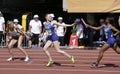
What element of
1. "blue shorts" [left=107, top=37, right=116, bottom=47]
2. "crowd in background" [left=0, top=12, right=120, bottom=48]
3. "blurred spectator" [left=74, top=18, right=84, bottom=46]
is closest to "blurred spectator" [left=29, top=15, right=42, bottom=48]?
"crowd in background" [left=0, top=12, right=120, bottom=48]

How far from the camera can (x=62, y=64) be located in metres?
17.2

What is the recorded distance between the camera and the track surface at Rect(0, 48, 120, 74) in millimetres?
15516

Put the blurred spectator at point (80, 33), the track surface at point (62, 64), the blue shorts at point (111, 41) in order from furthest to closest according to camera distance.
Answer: the blurred spectator at point (80, 33) < the track surface at point (62, 64) < the blue shorts at point (111, 41)

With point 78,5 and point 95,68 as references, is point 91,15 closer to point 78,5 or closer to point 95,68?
point 78,5

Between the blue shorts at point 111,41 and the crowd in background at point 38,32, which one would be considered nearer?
the blue shorts at point 111,41

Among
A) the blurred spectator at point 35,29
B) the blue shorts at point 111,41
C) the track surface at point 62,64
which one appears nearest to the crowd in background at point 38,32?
the blurred spectator at point 35,29

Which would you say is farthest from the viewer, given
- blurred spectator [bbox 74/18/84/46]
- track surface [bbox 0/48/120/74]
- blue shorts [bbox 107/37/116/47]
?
blurred spectator [bbox 74/18/84/46]

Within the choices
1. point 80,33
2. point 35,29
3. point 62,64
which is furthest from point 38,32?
point 62,64

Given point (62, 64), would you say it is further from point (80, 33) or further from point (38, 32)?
point (38, 32)

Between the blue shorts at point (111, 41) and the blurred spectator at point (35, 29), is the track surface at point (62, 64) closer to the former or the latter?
the blue shorts at point (111, 41)

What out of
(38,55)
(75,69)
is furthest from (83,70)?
(38,55)

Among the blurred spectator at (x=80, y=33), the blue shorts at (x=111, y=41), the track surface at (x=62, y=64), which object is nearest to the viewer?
the blue shorts at (x=111, y=41)

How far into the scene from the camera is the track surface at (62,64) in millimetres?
15516

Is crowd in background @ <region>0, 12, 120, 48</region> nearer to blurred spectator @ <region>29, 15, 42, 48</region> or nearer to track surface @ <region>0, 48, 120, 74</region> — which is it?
blurred spectator @ <region>29, 15, 42, 48</region>
